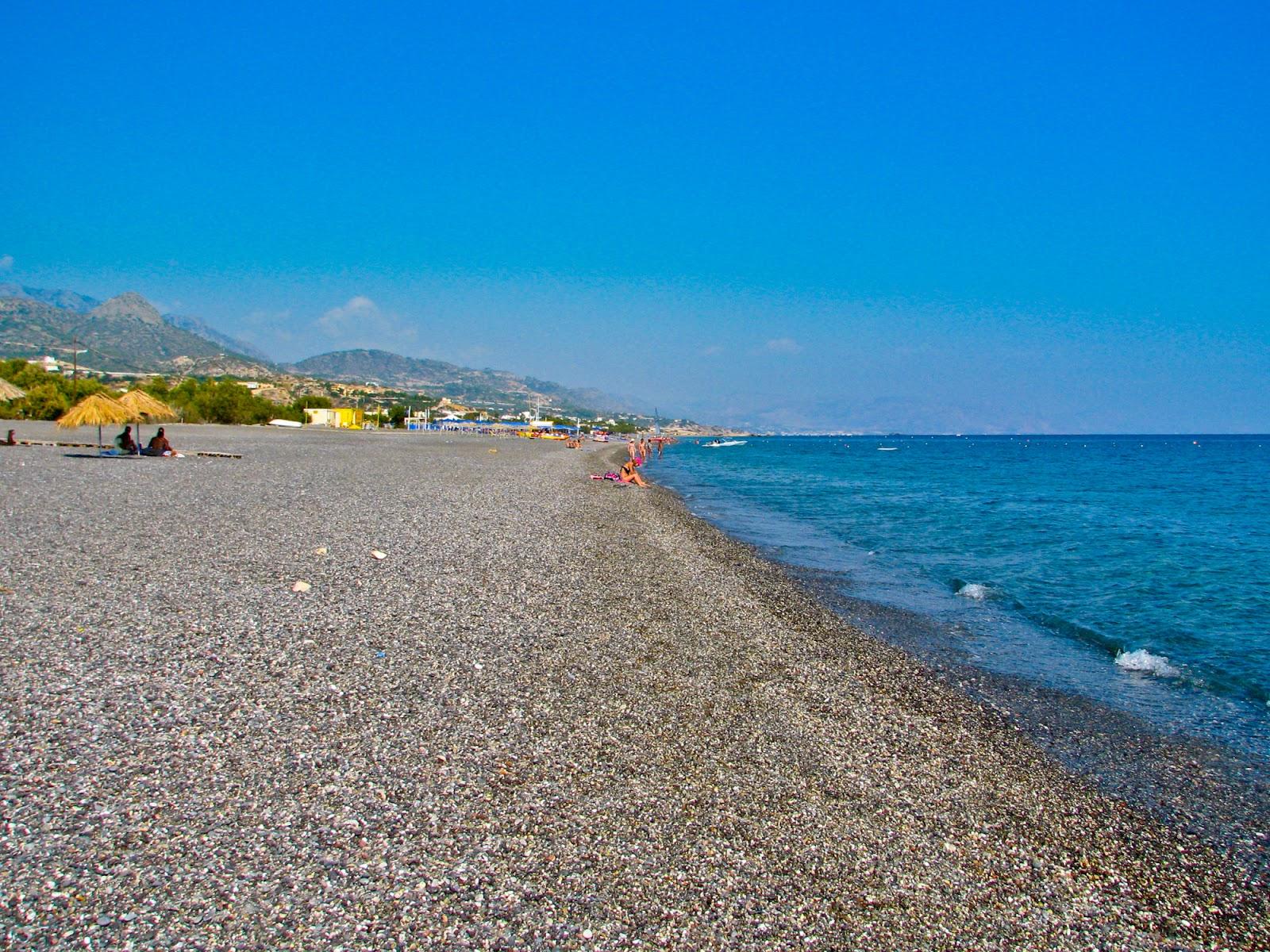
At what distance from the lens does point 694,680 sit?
743cm

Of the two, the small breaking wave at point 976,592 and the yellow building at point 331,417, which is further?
the yellow building at point 331,417

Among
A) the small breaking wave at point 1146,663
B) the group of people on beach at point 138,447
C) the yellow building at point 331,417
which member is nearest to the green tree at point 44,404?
the group of people on beach at point 138,447

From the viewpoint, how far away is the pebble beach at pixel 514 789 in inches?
148

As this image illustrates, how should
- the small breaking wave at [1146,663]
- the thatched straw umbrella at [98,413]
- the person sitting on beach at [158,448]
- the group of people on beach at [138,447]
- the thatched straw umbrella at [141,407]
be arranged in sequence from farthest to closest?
the person sitting on beach at [158,448], the thatched straw umbrella at [141,407], the group of people on beach at [138,447], the thatched straw umbrella at [98,413], the small breaking wave at [1146,663]

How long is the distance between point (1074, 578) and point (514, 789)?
49.6 ft

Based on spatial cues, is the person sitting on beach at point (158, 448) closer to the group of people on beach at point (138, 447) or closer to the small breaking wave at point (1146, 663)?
the group of people on beach at point (138, 447)

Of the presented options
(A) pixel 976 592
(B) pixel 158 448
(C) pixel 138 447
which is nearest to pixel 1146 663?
(A) pixel 976 592

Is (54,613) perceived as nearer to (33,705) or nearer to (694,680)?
(33,705)

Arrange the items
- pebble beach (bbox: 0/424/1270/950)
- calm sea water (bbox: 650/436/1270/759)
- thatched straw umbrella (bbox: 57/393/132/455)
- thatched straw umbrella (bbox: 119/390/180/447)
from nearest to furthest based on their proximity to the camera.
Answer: pebble beach (bbox: 0/424/1270/950), calm sea water (bbox: 650/436/1270/759), thatched straw umbrella (bbox: 57/393/132/455), thatched straw umbrella (bbox: 119/390/180/447)

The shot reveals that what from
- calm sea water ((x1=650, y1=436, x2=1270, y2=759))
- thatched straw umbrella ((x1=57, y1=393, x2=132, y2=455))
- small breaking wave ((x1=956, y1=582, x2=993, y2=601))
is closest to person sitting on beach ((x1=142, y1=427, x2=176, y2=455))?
thatched straw umbrella ((x1=57, y1=393, x2=132, y2=455))

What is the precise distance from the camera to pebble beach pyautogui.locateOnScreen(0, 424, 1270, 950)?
375cm

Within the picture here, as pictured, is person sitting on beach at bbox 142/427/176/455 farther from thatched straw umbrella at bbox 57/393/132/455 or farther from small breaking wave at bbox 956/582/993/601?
small breaking wave at bbox 956/582/993/601

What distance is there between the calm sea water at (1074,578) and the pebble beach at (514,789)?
2574 mm

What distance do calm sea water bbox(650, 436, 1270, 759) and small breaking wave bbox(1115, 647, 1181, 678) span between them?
0.09 feet
